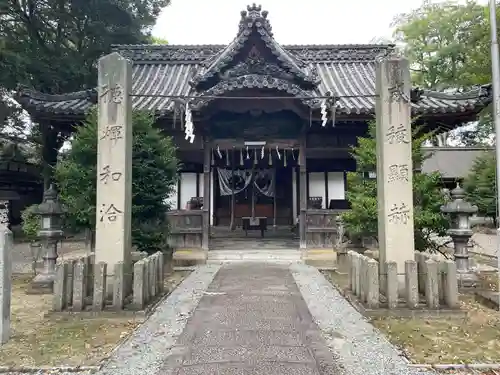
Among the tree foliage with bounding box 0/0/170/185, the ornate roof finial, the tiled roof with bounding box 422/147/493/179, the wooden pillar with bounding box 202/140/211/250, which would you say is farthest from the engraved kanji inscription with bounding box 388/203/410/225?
the tiled roof with bounding box 422/147/493/179

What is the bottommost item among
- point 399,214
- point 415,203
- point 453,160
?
point 399,214

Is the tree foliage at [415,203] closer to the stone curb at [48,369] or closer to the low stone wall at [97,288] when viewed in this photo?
the low stone wall at [97,288]

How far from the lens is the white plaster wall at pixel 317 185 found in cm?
1542

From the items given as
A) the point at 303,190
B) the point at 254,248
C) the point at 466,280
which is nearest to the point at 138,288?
the point at 466,280

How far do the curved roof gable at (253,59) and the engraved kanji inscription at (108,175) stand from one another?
5.98m

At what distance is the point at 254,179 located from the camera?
17.2 m

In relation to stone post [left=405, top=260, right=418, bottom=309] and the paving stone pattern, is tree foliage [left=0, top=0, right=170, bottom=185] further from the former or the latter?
stone post [left=405, top=260, right=418, bottom=309]

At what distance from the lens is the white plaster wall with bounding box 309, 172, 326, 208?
1542cm

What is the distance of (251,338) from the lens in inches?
193

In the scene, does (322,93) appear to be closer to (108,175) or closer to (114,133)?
(114,133)

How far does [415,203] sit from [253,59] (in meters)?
6.38

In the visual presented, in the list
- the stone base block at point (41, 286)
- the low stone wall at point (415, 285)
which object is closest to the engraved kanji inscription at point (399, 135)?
the low stone wall at point (415, 285)

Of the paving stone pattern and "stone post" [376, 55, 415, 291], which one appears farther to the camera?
"stone post" [376, 55, 415, 291]

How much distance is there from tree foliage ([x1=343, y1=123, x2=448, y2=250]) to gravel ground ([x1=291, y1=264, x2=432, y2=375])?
5.51ft
